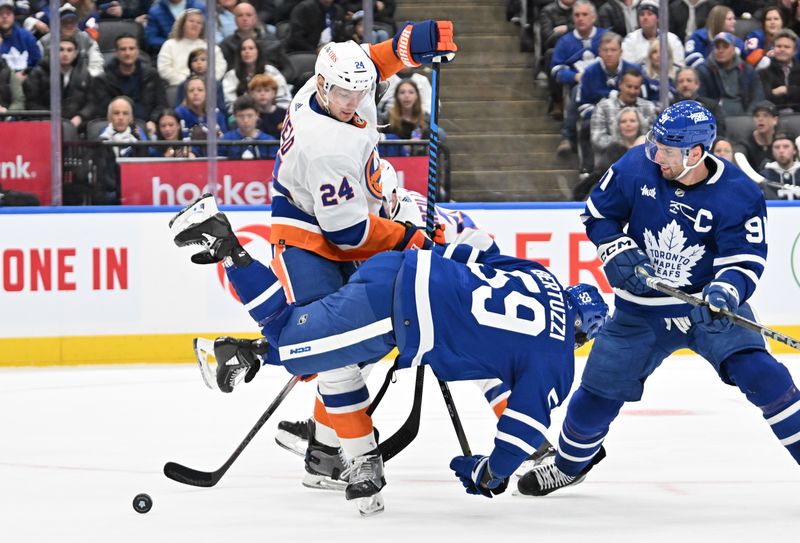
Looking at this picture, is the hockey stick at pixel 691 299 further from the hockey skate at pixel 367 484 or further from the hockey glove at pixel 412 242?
the hockey skate at pixel 367 484

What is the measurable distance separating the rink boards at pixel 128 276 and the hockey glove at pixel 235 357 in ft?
10.3

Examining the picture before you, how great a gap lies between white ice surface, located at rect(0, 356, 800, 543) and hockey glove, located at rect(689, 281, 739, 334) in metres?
0.50

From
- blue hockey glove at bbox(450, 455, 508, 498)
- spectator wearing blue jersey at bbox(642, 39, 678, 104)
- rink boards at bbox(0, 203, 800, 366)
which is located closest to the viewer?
blue hockey glove at bbox(450, 455, 508, 498)

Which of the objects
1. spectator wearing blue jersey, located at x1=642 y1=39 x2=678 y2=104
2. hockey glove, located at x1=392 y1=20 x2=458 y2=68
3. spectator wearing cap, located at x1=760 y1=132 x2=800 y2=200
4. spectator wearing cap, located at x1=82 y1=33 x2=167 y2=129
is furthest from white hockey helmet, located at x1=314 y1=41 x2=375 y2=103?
spectator wearing cap, located at x1=760 y1=132 x2=800 y2=200

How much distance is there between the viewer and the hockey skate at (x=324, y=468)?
12.9 ft

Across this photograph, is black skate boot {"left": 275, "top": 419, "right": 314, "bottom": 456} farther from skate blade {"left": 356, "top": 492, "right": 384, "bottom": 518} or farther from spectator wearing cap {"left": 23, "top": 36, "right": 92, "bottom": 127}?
spectator wearing cap {"left": 23, "top": 36, "right": 92, "bottom": 127}

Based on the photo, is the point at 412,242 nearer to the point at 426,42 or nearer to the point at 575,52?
the point at 426,42

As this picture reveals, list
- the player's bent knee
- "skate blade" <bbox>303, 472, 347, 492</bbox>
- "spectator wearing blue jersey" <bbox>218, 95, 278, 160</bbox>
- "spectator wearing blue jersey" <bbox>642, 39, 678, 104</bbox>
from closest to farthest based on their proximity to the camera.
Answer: the player's bent knee → "skate blade" <bbox>303, 472, 347, 492</bbox> → "spectator wearing blue jersey" <bbox>218, 95, 278, 160</bbox> → "spectator wearing blue jersey" <bbox>642, 39, 678, 104</bbox>

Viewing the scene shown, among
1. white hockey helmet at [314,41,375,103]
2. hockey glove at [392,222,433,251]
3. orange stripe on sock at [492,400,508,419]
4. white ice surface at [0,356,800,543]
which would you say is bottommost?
white ice surface at [0,356,800,543]

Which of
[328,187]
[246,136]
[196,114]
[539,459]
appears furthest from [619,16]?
[328,187]

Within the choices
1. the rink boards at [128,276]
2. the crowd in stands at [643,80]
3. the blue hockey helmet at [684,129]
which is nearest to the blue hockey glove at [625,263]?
the blue hockey helmet at [684,129]

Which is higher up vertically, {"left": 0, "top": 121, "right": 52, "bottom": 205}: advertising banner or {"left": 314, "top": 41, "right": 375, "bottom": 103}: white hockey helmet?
{"left": 314, "top": 41, "right": 375, "bottom": 103}: white hockey helmet

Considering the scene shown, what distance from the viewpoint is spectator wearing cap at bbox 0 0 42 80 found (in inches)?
255

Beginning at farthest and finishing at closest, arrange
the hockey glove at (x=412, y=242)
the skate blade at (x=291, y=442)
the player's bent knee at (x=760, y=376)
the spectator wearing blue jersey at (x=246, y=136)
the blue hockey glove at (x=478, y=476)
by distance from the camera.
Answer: the spectator wearing blue jersey at (x=246, y=136) < the skate blade at (x=291, y=442) < the hockey glove at (x=412, y=242) < the player's bent knee at (x=760, y=376) < the blue hockey glove at (x=478, y=476)
